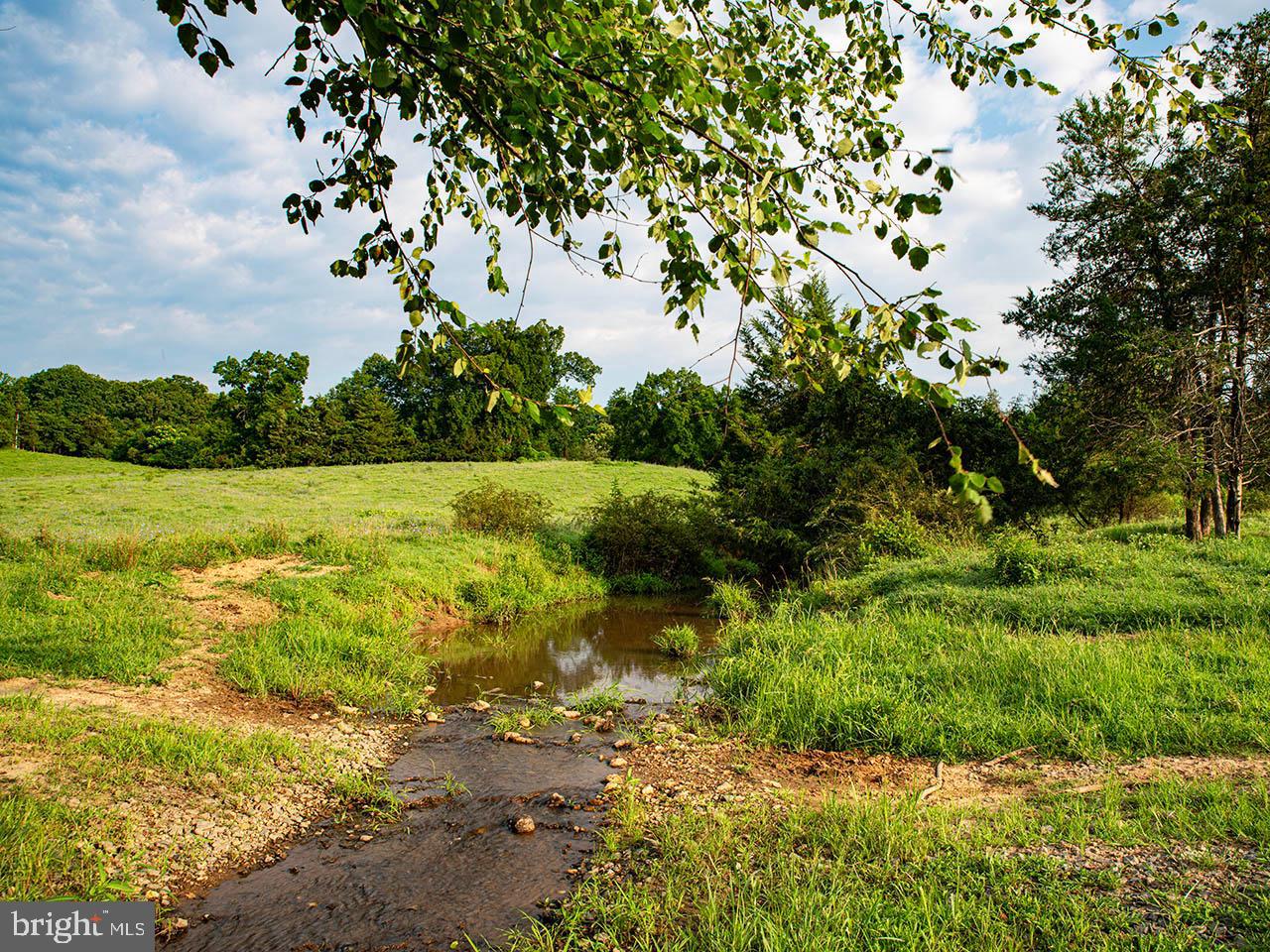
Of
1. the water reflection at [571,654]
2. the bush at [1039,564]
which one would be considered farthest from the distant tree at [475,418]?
the bush at [1039,564]

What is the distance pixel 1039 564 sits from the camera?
11250mm

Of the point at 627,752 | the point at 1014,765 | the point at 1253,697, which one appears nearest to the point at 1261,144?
the point at 1253,697

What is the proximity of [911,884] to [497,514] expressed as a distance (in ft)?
53.8

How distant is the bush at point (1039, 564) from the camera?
1089 cm

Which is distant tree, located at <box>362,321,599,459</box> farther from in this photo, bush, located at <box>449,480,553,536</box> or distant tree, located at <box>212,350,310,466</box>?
bush, located at <box>449,480,553,536</box>

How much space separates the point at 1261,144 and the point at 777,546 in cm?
1212

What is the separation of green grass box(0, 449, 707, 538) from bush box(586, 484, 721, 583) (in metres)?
2.72

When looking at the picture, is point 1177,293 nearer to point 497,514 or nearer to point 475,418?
point 497,514

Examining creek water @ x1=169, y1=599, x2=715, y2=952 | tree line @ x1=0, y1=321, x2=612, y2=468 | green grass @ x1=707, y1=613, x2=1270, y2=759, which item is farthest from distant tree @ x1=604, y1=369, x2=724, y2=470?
creek water @ x1=169, y1=599, x2=715, y2=952

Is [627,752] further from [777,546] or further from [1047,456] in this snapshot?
[1047,456]

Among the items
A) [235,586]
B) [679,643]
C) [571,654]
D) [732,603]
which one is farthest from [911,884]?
[235,586]

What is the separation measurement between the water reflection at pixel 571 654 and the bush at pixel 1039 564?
501cm

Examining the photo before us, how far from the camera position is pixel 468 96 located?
105 inches

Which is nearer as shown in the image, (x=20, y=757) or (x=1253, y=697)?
(x=20, y=757)
